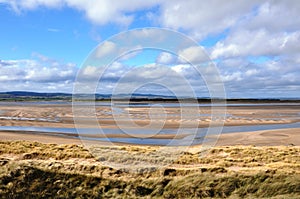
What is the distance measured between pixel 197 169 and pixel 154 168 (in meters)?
1.83

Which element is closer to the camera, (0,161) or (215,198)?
(215,198)

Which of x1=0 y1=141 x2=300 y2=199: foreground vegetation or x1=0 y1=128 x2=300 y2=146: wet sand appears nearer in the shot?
x1=0 y1=141 x2=300 y2=199: foreground vegetation

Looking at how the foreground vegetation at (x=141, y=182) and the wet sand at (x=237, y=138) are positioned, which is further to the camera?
the wet sand at (x=237, y=138)

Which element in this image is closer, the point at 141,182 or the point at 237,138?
the point at 141,182

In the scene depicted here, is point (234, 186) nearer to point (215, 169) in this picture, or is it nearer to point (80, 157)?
point (215, 169)

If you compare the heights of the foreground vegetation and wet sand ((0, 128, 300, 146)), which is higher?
the foreground vegetation

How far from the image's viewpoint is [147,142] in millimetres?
27781

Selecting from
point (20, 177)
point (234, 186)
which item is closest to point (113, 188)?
point (20, 177)

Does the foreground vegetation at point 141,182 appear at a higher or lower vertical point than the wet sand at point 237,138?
higher

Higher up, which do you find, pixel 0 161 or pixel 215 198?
pixel 0 161

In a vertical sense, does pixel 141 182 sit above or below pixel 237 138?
above

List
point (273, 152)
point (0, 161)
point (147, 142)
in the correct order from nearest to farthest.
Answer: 1. point (0, 161)
2. point (273, 152)
3. point (147, 142)

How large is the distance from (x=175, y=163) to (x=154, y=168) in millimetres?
2365

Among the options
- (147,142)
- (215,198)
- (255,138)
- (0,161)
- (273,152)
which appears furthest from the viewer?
(255,138)
